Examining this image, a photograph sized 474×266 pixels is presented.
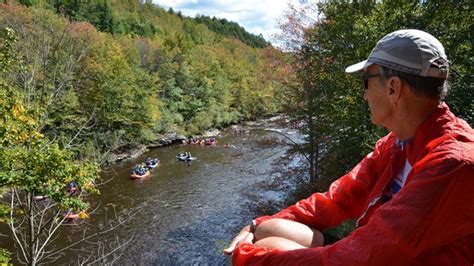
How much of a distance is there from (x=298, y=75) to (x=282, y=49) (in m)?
1.45

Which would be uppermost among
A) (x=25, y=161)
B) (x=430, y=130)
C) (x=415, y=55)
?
(x=415, y=55)

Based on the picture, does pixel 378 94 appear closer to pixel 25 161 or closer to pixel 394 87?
pixel 394 87

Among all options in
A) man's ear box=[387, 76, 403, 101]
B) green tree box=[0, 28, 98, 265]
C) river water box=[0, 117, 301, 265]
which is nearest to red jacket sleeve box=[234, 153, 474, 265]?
man's ear box=[387, 76, 403, 101]

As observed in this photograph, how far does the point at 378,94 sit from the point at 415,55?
0.20 m

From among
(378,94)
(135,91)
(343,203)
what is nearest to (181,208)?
(343,203)

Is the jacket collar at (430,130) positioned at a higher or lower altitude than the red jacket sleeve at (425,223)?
higher

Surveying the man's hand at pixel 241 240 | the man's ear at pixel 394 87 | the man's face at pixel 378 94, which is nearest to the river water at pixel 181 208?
the man's hand at pixel 241 240

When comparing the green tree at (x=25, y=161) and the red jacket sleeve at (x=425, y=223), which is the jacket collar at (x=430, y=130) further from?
the green tree at (x=25, y=161)

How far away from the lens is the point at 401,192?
1058 mm

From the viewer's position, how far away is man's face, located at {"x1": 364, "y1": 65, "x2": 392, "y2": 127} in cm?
134

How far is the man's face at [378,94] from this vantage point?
4.40 feet

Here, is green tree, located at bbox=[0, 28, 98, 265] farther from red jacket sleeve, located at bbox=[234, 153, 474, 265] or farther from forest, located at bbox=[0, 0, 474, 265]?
red jacket sleeve, located at bbox=[234, 153, 474, 265]

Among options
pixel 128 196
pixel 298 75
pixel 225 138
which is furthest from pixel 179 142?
pixel 298 75

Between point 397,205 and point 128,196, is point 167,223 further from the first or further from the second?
point 397,205
